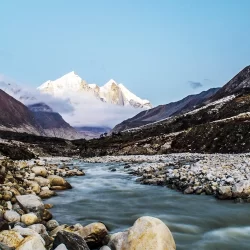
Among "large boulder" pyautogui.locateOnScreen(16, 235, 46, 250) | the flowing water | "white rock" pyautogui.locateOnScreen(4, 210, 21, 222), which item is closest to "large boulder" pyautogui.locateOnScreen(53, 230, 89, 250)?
"large boulder" pyautogui.locateOnScreen(16, 235, 46, 250)

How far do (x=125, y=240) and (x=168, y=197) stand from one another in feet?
34.6

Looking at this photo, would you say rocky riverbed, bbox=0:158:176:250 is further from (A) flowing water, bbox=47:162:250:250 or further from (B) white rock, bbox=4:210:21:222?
(A) flowing water, bbox=47:162:250:250

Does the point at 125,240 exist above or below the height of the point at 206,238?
above

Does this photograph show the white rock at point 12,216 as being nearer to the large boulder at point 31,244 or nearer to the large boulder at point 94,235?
the large boulder at point 94,235

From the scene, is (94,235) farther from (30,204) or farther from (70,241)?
(30,204)

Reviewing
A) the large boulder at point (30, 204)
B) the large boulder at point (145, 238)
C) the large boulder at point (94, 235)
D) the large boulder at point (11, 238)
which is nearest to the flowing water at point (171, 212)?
the large boulder at point (30, 204)

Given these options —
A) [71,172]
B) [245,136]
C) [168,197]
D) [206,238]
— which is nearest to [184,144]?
[245,136]

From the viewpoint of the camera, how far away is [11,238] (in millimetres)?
9969

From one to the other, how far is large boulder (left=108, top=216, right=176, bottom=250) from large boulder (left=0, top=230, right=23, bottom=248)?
276 cm

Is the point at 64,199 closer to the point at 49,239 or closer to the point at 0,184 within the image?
the point at 0,184

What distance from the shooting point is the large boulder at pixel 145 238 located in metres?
9.96

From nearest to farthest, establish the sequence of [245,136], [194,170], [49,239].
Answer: [49,239] < [194,170] < [245,136]

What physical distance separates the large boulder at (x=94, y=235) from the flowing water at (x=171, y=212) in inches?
112

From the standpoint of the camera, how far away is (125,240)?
10.4 metres
